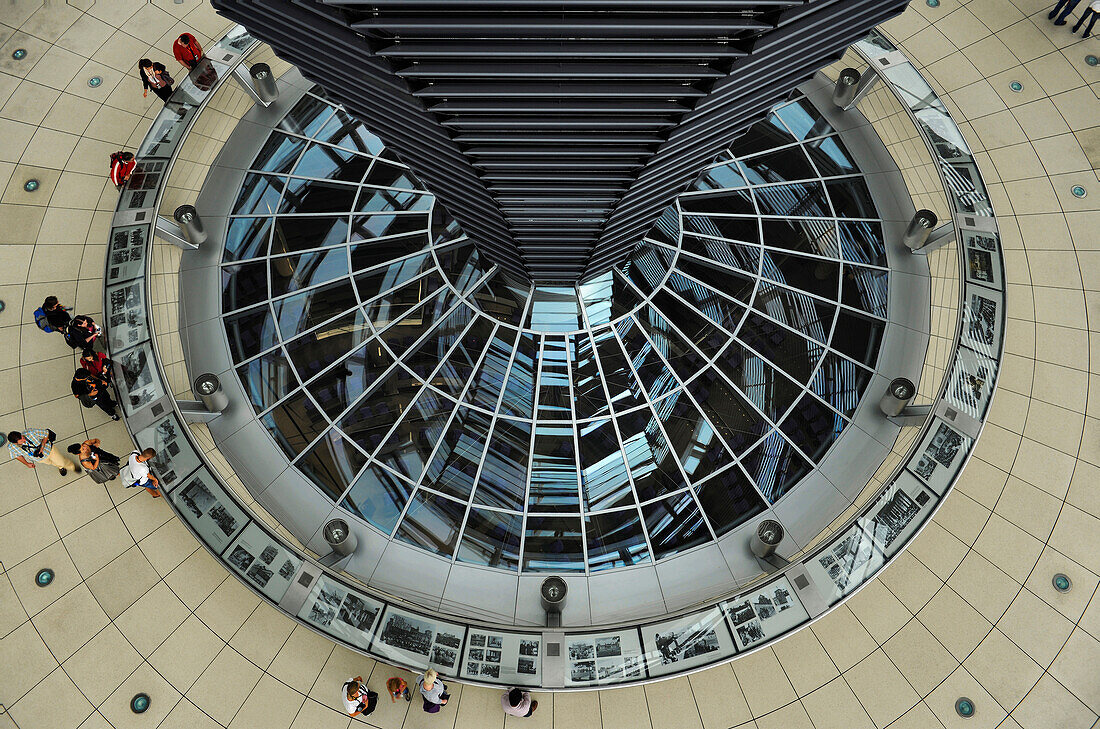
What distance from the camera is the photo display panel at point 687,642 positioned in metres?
18.0

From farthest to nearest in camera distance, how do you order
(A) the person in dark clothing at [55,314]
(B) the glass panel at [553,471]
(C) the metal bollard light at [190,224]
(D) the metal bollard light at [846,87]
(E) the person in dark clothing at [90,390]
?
(D) the metal bollard light at [846,87]
(C) the metal bollard light at [190,224]
(A) the person in dark clothing at [55,314]
(E) the person in dark clothing at [90,390]
(B) the glass panel at [553,471]

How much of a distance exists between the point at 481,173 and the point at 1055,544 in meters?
18.9

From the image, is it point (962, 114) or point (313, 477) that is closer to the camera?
point (313, 477)

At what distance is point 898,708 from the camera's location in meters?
19.0

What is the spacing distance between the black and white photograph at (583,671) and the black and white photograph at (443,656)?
281 centimetres

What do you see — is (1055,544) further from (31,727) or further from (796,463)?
(31,727)

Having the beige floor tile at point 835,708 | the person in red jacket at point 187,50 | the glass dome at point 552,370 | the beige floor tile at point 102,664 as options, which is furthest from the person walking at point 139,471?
the beige floor tile at point 835,708

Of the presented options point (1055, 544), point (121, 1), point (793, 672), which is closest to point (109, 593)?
point (793, 672)

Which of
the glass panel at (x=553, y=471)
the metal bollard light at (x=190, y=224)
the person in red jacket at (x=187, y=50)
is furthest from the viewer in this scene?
the person in red jacket at (x=187, y=50)

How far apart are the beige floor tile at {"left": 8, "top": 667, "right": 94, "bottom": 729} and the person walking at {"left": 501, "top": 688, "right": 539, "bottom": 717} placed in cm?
1048

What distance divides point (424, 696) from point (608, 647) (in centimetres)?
454

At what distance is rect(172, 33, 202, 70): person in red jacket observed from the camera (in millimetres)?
26594

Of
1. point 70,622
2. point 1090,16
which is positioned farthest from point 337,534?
point 1090,16

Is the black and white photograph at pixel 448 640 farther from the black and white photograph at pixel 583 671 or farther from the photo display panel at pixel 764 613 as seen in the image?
the photo display panel at pixel 764 613
